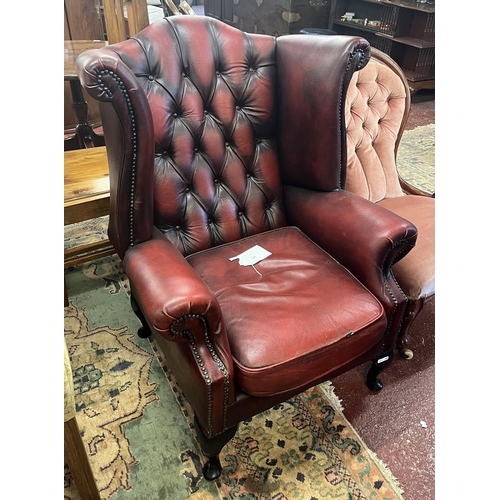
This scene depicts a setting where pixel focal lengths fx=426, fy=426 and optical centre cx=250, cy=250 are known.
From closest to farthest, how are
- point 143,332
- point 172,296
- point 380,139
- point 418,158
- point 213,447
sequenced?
point 172,296
point 213,447
point 143,332
point 380,139
point 418,158

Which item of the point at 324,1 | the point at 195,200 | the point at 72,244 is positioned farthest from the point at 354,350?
the point at 324,1

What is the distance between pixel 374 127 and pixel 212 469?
4.74ft

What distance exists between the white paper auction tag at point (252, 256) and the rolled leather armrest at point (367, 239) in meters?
0.21

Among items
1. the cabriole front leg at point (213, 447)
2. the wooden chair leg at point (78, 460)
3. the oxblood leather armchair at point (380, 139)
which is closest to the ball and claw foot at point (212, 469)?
the cabriole front leg at point (213, 447)

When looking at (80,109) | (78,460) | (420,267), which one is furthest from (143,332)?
(80,109)

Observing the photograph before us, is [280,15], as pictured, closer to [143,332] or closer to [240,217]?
[240,217]

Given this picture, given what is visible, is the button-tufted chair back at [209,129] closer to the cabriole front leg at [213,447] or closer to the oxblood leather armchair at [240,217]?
the oxblood leather armchair at [240,217]

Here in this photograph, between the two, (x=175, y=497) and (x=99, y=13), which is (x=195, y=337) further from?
(x=99, y=13)

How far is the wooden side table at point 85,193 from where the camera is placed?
5.15 ft

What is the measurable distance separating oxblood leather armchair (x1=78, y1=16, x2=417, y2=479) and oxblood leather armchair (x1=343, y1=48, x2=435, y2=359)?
0.29 m

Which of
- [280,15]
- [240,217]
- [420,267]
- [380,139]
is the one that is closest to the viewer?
[420,267]

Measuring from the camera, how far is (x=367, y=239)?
132cm

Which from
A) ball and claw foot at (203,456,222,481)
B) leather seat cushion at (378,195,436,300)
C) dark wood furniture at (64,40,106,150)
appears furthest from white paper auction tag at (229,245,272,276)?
dark wood furniture at (64,40,106,150)
